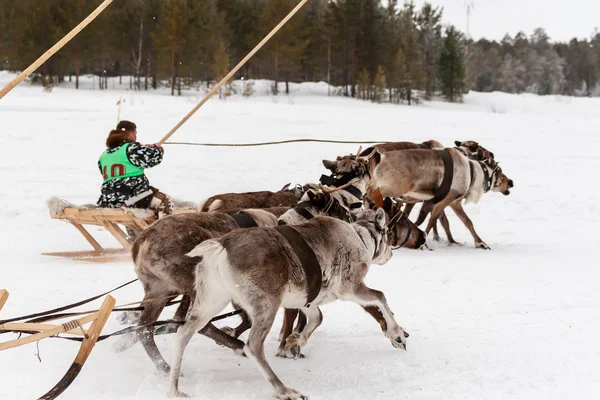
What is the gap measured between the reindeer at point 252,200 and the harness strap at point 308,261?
1963mm

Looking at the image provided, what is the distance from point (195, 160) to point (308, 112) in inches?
437

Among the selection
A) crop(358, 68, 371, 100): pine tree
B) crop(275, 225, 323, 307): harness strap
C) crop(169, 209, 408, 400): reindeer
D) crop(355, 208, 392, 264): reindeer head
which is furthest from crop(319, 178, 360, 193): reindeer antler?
crop(358, 68, 371, 100): pine tree

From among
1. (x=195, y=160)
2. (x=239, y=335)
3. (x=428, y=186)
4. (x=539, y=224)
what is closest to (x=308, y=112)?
(x=195, y=160)

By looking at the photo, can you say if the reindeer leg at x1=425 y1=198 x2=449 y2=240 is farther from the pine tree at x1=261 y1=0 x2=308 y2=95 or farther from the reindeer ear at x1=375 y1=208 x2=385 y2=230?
the pine tree at x1=261 y1=0 x2=308 y2=95

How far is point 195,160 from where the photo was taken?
1664 cm

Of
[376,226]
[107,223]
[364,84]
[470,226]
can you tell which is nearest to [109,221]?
[107,223]

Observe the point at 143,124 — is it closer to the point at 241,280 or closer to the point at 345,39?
the point at 241,280

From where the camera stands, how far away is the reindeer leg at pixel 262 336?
4145 millimetres

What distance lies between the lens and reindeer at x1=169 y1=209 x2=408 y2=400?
163 inches

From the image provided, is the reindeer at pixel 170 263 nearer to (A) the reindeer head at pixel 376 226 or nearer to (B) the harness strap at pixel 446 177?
(A) the reindeer head at pixel 376 226

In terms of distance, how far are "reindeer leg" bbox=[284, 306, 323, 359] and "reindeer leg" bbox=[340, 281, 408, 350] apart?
18.2 inches

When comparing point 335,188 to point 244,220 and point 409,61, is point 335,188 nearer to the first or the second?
point 244,220

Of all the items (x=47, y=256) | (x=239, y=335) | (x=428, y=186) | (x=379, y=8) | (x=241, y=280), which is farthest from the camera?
(x=379, y=8)

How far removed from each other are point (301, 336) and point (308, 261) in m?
0.96
